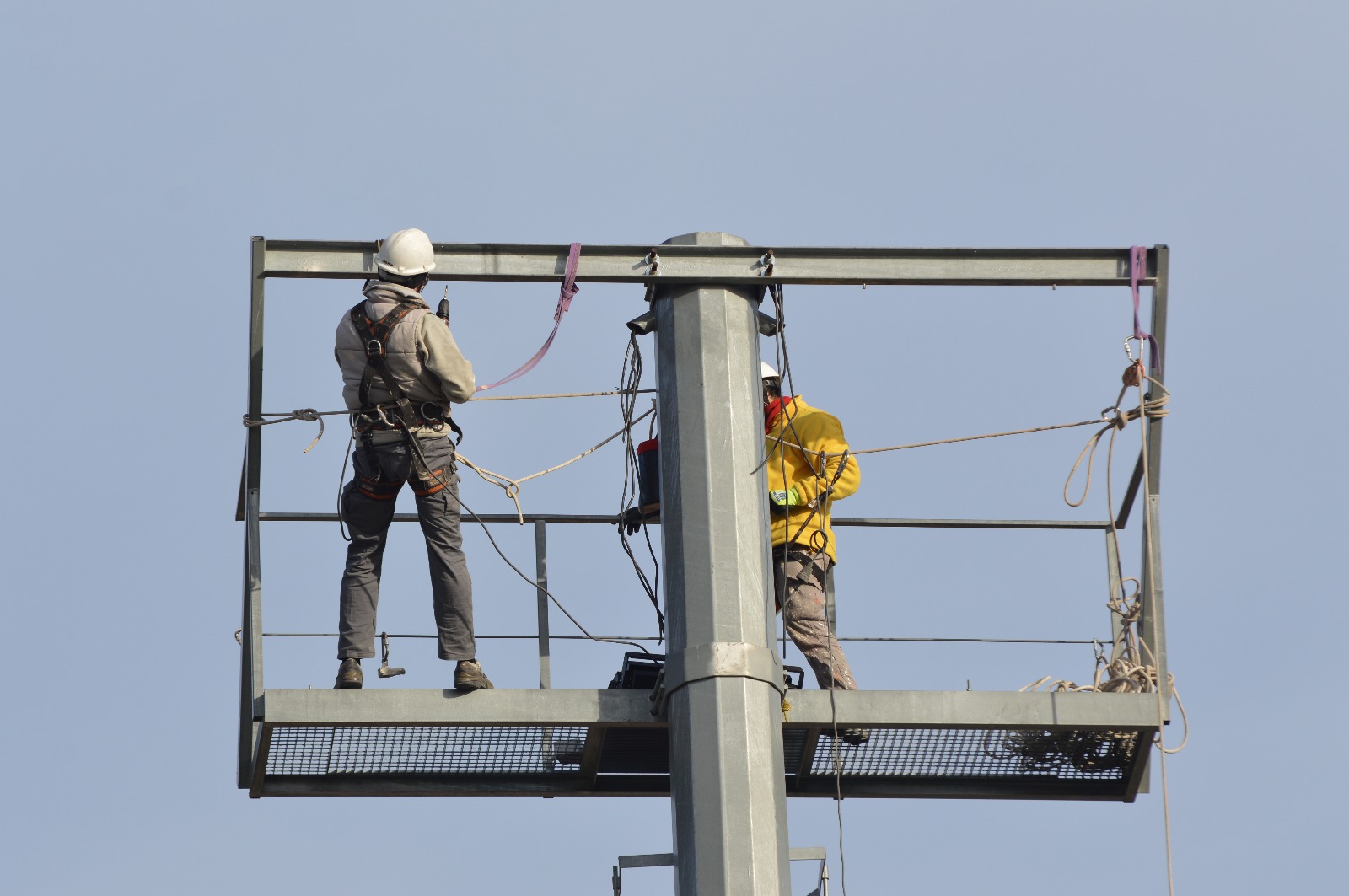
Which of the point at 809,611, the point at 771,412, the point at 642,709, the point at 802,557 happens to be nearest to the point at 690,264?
the point at 771,412

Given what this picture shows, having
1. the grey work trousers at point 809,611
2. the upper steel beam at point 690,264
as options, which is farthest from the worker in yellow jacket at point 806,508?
the upper steel beam at point 690,264

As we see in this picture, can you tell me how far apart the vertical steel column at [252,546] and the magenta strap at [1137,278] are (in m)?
4.38

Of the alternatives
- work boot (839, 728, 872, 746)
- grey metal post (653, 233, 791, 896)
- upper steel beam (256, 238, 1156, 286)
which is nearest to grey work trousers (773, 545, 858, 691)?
work boot (839, 728, 872, 746)

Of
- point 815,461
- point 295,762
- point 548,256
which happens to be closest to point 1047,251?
point 815,461

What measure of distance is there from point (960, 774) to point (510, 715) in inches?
97.5

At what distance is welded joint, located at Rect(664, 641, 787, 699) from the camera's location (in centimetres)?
1130

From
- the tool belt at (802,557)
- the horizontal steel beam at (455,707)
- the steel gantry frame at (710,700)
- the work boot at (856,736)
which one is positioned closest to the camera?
the steel gantry frame at (710,700)

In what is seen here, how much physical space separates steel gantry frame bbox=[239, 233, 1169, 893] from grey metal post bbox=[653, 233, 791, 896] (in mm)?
11

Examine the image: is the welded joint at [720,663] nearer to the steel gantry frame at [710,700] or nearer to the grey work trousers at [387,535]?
the steel gantry frame at [710,700]

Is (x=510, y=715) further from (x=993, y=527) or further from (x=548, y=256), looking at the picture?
(x=993, y=527)

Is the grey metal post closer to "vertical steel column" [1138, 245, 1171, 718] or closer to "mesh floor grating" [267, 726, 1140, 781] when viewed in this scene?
"mesh floor grating" [267, 726, 1140, 781]

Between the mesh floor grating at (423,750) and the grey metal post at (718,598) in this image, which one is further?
the mesh floor grating at (423,750)

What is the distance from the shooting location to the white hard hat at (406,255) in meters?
12.0

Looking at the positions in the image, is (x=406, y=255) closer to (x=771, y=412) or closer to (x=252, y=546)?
(x=252, y=546)
